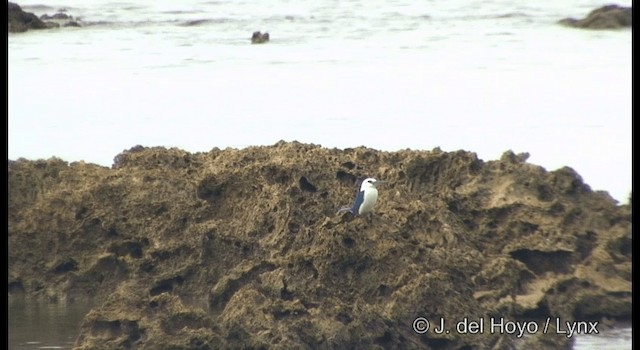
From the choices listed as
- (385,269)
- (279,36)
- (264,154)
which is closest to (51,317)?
(264,154)

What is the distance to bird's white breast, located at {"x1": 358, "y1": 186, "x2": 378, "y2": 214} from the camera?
9.65 m

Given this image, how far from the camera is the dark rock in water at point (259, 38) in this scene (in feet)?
61.2

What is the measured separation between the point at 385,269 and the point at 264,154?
6.61ft

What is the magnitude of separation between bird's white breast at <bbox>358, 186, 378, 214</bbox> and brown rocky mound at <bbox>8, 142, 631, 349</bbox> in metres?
0.08

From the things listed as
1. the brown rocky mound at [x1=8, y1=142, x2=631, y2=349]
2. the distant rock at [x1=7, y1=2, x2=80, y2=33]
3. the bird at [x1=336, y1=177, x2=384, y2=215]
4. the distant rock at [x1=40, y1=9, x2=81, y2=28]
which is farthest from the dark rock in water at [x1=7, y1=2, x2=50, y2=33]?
the bird at [x1=336, y1=177, x2=384, y2=215]

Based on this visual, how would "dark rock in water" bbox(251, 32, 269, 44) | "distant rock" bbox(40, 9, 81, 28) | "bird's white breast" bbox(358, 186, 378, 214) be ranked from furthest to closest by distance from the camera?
"distant rock" bbox(40, 9, 81, 28) → "dark rock in water" bbox(251, 32, 269, 44) → "bird's white breast" bbox(358, 186, 378, 214)

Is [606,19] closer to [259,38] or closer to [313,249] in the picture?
[259,38]

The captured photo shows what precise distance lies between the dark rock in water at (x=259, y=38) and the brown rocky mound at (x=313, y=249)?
6.39m

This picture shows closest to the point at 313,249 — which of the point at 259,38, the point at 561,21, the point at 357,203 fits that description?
the point at 357,203

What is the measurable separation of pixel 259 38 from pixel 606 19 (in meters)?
4.84

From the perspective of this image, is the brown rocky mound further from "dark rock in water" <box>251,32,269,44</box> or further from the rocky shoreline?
the rocky shoreline

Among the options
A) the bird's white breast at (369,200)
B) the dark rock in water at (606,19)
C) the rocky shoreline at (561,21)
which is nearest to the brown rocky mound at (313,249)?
the bird's white breast at (369,200)

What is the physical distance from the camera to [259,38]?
1872 cm

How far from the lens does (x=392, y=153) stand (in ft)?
37.1
